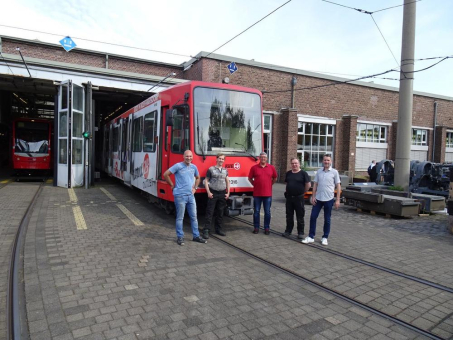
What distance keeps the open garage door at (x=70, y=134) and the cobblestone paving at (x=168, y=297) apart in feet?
30.2

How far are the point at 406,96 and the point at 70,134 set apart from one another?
1366 cm

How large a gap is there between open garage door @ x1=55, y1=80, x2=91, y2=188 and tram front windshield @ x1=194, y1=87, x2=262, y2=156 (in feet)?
32.7

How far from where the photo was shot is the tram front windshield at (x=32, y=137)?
1817cm

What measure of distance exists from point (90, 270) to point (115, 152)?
1082 centimetres

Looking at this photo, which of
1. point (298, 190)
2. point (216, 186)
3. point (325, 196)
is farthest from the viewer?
point (298, 190)

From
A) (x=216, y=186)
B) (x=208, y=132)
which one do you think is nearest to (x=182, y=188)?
(x=216, y=186)

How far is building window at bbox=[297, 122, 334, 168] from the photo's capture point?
22.2 m

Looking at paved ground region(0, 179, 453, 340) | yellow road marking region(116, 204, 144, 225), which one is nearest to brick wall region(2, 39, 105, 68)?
yellow road marking region(116, 204, 144, 225)

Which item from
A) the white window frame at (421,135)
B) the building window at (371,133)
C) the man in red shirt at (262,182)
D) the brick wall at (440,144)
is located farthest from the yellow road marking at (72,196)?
the brick wall at (440,144)

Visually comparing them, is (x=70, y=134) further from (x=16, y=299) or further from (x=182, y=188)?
(x=16, y=299)

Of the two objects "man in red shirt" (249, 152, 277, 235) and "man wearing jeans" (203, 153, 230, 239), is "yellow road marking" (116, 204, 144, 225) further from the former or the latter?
"man in red shirt" (249, 152, 277, 235)

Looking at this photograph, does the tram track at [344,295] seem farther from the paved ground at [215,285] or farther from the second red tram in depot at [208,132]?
the second red tram in depot at [208,132]

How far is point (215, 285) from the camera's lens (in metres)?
4.36

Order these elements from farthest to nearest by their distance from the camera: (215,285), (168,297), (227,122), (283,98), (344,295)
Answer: (283,98) → (227,122) → (215,285) → (344,295) → (168,297)
